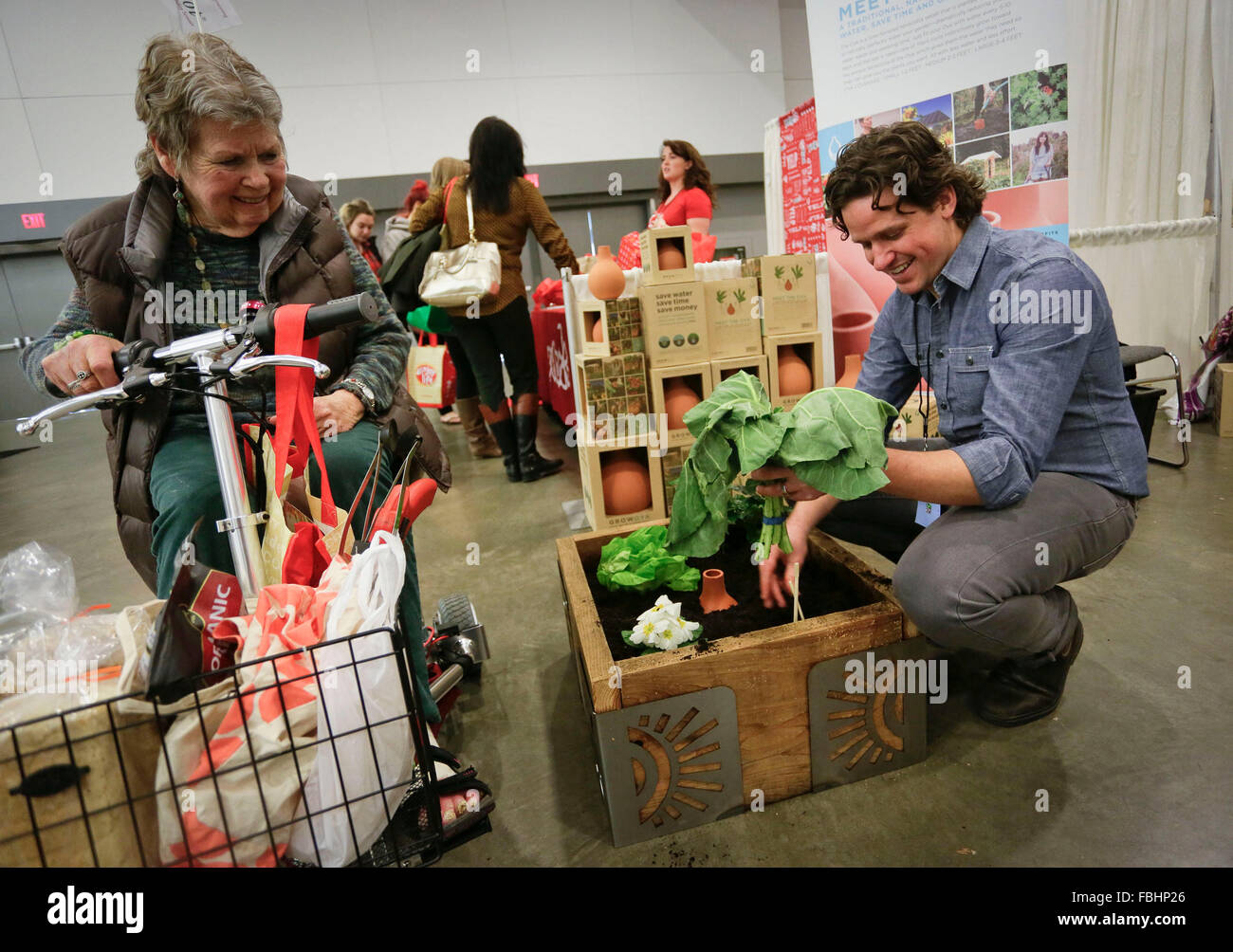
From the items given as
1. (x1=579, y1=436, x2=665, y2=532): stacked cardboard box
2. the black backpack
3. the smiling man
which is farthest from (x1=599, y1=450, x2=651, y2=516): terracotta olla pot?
the black backpack

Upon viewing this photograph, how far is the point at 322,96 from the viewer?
21.7 ft

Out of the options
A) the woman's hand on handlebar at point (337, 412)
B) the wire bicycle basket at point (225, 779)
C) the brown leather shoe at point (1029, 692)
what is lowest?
the brown leather shoe at point (1029, 692)

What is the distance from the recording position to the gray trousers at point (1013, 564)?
130cm

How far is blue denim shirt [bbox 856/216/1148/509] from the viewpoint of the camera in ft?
4.21

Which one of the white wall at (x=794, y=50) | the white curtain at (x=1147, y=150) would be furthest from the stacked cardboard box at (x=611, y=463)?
the white wall at (x=794, y=50)

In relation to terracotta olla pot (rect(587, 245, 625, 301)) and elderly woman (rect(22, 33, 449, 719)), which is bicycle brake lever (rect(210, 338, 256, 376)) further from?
terracotta olla pot (rect(587, 245, 625, 301))

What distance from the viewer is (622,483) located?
2.70 metres

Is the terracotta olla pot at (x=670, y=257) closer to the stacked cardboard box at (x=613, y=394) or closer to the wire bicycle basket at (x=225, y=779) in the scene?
the stacked cardboard box at (x=613, y=394)

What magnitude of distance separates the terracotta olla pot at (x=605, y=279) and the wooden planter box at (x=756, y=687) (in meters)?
1.51

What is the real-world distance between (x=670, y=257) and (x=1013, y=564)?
174cm


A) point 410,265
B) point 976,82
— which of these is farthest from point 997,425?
point 410,265

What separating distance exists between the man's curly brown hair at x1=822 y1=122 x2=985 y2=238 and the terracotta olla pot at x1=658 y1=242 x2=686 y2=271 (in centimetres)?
124

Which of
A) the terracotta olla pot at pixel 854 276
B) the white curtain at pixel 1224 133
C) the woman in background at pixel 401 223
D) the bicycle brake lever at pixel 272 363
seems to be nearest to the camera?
the bicycle brake lever at pixel 272 363

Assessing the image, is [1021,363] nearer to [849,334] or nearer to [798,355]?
[798,355]
